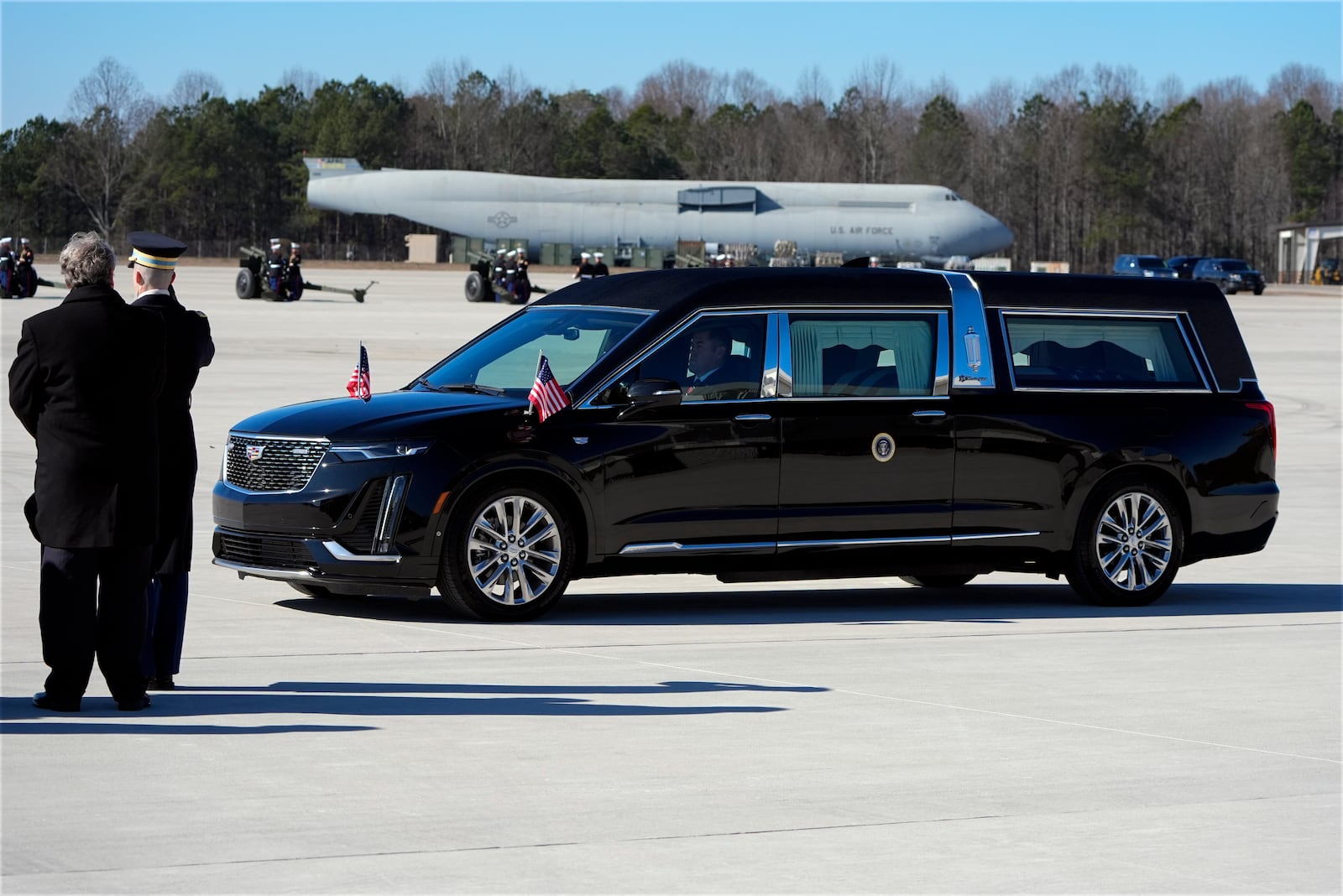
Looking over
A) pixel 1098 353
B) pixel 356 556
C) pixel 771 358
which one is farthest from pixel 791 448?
pixel 356 556

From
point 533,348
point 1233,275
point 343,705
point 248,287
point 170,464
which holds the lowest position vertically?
point 343,705

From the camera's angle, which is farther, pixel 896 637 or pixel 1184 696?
pixel 896 637

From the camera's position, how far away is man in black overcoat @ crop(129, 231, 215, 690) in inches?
318

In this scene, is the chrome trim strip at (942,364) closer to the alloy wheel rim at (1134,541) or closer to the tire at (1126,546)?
the tire at (1126,546)

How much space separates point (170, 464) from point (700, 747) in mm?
2530

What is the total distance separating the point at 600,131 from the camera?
154 meters

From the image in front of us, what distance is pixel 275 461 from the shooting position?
10.4m

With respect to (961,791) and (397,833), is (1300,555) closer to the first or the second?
(961,791)

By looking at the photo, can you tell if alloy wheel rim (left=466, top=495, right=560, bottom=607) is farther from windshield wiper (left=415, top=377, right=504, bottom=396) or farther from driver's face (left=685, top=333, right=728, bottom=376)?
driver's face (left=685, top=333, right=728, bottom=376)

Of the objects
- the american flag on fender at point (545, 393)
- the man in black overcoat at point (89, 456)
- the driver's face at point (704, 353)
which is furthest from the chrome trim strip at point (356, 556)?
the man in black overcoat at point (89, 456)

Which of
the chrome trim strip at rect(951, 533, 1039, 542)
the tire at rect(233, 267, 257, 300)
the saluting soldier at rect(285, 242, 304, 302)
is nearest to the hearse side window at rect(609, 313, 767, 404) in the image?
the chrome trim strip at rect(951, 533, 1039, 542)

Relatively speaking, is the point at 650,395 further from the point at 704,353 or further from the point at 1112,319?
the point at 1112,319

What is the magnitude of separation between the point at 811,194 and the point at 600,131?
5342 cm

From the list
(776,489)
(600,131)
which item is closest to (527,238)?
(600,131)
